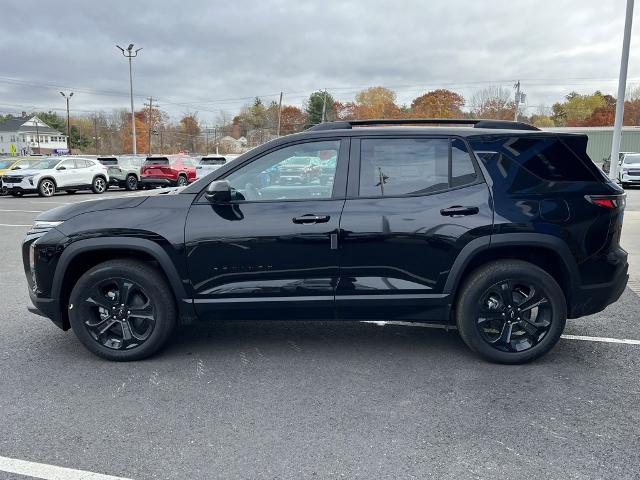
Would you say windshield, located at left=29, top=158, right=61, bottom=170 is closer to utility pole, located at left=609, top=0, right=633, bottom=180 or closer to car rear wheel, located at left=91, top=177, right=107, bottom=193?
car rear wheel, located at left=91, top=177, right=107, bottom=193

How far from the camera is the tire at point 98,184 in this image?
23009mm

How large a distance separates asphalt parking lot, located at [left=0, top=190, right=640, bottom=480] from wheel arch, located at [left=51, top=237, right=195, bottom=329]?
50cm

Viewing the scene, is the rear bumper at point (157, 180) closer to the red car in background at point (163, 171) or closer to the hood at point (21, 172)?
the red car in background at point (163, 171)

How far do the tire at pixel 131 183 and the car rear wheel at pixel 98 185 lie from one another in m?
1.57

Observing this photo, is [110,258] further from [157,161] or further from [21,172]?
[157,161]

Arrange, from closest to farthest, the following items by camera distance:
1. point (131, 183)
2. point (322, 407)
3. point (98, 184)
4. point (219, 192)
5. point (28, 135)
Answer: point (322, 407) → point (219, 192) → point (98, 184) → point (131, 183) → point (28, 135)

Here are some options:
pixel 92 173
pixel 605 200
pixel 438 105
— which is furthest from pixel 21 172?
pixel 438 105

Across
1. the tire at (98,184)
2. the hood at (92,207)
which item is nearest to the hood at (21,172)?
the tire at (98,184)

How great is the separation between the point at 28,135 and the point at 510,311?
408 feet

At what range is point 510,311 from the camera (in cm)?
393

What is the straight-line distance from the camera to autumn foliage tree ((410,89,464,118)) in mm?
69938

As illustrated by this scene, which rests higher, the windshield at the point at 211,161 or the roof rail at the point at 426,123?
the roof rail at the point at 426,123

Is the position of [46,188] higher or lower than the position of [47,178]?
lower

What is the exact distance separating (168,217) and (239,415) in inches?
61.5
